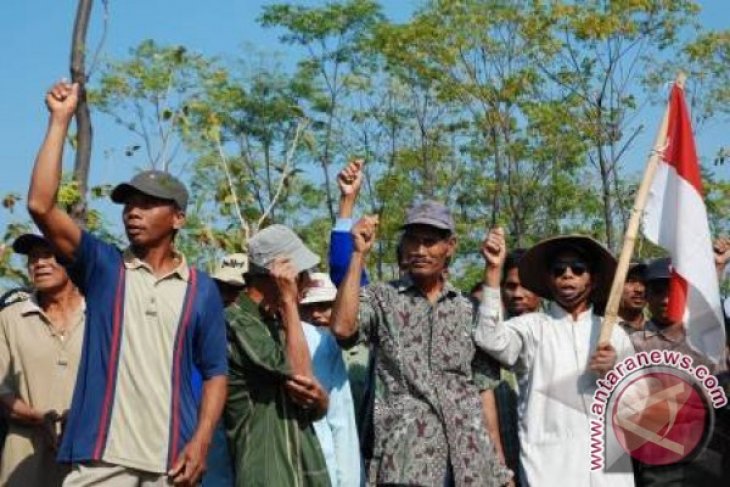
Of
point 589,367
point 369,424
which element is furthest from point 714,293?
point 369,424

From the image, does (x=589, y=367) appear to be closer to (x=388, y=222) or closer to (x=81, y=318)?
(x=81, y=318)

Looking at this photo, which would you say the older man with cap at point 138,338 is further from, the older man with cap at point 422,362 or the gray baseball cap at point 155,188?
the older man with cap at point 422,362

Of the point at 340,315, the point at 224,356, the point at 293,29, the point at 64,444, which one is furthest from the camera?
the point at 293,29

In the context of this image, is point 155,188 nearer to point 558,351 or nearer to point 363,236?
point 363,236

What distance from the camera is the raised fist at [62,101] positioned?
427cm

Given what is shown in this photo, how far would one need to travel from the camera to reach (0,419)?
5668 mm

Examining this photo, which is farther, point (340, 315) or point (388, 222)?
point (388, 222)

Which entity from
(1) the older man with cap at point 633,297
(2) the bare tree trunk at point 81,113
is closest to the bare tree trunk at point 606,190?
(2) the bare tree trunk at point 81,113

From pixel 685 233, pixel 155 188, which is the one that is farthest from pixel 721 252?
pixel 155 188

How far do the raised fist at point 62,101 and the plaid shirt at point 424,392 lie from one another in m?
1.50

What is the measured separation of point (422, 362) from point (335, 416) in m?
0.45

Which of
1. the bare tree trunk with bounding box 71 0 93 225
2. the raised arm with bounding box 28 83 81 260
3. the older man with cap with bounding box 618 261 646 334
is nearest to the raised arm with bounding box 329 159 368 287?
the raised arm with bounding box 28 83 81 260

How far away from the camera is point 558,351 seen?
205 inches

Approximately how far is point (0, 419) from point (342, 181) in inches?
74.6
